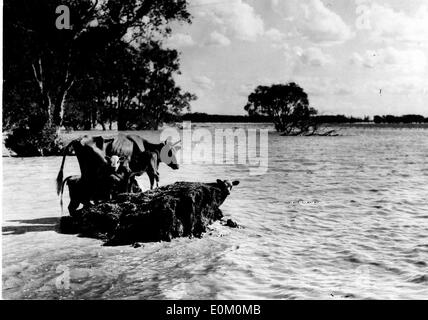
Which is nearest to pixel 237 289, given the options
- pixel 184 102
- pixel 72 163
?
pixel 184 102

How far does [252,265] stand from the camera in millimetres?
6148

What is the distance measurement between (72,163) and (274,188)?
8.77 meters

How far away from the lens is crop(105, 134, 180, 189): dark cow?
26.1ft

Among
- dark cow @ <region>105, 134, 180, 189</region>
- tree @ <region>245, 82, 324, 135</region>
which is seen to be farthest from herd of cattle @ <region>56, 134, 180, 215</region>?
tree @ <region>245, 82, 324, 135</region>

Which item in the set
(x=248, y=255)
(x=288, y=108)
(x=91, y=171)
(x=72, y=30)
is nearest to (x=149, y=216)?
(x=91, y=171)

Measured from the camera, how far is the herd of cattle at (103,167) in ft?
24.3

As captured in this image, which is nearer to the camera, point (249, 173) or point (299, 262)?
point (299, 262)

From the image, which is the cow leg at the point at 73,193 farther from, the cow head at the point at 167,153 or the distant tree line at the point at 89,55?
the distant tree line at the point at 89,55

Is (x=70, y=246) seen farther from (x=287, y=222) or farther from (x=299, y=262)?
(x=287, y=222)

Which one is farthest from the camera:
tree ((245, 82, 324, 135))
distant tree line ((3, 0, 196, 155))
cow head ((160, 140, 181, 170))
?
tree ((245, 82, 324, 135))

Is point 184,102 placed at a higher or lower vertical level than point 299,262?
higher

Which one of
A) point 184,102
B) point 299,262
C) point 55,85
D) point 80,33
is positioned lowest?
point 299,262

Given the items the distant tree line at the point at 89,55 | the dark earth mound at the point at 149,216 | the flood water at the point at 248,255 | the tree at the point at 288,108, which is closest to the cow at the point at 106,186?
the dark earth mound at the point at 149,216

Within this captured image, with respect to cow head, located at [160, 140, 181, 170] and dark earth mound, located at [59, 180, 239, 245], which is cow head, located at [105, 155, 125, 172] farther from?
cow head, located at [160, 140, 181, 170]
